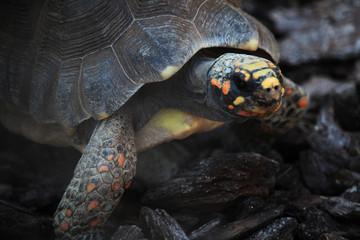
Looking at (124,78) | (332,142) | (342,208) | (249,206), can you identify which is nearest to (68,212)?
(124,78)

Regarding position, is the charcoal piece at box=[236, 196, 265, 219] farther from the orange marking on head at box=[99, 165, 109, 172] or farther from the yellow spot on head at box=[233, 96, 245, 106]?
the orange marking on head at box=[99, 165, 109, 172]

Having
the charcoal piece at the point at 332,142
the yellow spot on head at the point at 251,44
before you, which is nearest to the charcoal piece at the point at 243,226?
the charcoal piece at the point at 332,142

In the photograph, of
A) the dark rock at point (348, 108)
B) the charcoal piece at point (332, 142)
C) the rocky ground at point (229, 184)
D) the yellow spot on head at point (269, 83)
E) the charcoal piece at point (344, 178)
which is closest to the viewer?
the yellow spot on head at point (269, 83)

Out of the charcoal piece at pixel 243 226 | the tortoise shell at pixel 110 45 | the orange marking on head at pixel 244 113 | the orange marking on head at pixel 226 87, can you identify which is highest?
the tortoise shell at pixel 110 45

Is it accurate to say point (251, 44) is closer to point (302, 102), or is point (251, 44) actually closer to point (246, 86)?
point (246, 86)

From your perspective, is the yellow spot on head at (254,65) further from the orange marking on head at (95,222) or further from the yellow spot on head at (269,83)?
the orange marking on head at (95,222)

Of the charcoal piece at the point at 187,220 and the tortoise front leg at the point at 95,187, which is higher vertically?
the tortoise front leg at the point at 95,187
